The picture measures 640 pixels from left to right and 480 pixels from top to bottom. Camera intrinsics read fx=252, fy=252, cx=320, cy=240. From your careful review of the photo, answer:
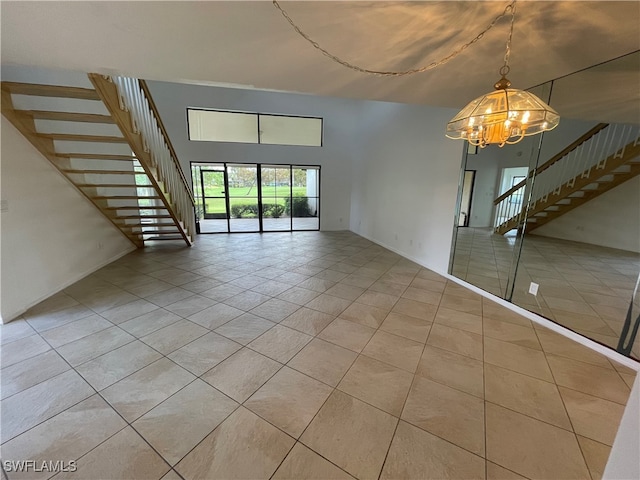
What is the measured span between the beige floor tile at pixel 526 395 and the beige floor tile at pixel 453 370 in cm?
6

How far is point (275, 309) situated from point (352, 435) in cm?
163

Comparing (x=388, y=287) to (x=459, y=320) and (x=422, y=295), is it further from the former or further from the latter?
(x=459, y=320)

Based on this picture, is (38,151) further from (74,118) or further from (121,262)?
(121,262)

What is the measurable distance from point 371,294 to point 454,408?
1.76 meters

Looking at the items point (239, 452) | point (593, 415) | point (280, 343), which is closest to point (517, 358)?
point (593, 415)

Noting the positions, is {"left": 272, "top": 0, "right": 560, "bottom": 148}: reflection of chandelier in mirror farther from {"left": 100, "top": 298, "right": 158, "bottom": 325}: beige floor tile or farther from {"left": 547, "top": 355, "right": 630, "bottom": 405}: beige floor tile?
{"left": 100, "top": 298, "right": 158, "bottom": 325}: beige floor tile

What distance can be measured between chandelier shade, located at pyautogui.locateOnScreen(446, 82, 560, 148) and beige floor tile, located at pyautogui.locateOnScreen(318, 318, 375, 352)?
1.89 m

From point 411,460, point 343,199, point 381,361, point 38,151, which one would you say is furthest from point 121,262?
point 343,199

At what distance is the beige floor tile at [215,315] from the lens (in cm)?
258

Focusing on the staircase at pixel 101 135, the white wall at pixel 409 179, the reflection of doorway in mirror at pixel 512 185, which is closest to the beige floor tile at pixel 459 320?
the white wall at pixel 409 179

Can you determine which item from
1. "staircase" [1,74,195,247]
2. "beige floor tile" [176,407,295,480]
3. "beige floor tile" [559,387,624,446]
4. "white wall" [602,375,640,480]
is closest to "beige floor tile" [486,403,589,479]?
"beige floor tile" [559,387,624,446]

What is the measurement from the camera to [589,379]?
191cm

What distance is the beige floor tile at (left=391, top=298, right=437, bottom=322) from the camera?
2.80 meters

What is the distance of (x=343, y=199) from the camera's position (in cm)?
788
